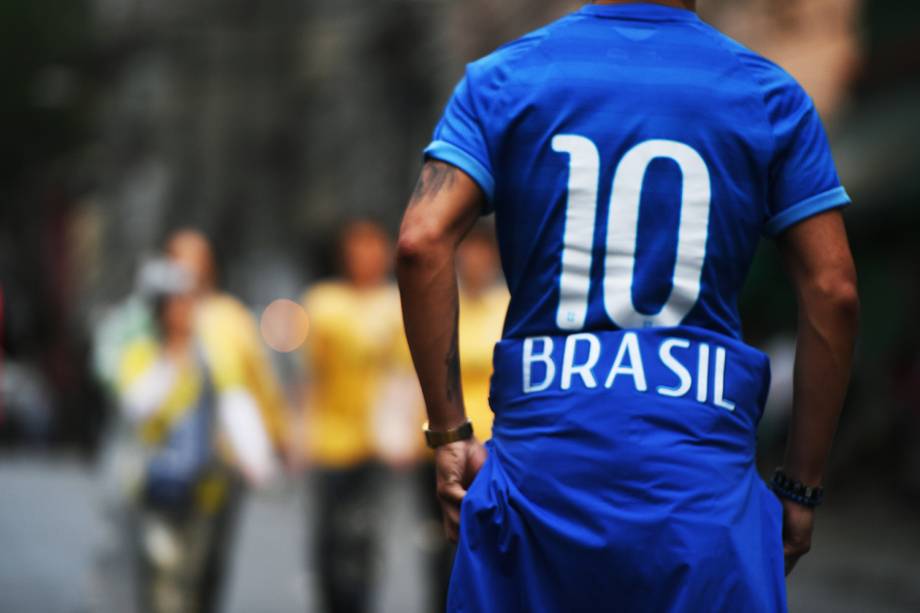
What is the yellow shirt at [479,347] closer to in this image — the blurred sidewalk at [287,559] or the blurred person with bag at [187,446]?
the blurred person with bag at [187,446]

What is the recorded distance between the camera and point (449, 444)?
2.96 m

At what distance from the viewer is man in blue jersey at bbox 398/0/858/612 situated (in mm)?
2746

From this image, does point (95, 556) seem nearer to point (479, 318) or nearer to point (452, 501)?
Result: point (479, 318)

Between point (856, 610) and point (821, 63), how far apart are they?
29.2ft

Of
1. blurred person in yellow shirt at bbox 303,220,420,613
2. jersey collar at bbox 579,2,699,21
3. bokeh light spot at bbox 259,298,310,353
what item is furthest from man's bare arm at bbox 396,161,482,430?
bokeh light spot at bbox 259,298,310,353

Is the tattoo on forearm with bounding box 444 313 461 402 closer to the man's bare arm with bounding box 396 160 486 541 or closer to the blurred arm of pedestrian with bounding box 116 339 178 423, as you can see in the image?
the man's bare arm with bounding box 396 160 486 541

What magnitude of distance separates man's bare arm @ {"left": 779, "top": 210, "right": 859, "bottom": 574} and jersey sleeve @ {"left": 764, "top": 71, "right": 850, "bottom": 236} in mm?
25

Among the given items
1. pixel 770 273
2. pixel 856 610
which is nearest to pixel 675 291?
pixel 856 610

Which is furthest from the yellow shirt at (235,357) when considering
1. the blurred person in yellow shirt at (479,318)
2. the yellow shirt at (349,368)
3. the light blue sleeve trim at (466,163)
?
the light blue sleeve trim at (466,163)

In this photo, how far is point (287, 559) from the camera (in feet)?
38.0

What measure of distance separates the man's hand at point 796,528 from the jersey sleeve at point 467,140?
79 centimetres

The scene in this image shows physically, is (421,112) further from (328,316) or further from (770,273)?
(328,316)

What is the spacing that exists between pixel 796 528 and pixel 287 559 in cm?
891

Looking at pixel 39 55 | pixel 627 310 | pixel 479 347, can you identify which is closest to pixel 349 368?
pixel 479 347
